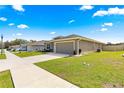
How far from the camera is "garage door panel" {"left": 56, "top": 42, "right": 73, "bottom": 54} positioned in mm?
18469

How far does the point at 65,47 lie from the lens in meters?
19.6

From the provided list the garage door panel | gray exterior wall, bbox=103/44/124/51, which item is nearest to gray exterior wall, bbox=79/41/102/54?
the garage door panel

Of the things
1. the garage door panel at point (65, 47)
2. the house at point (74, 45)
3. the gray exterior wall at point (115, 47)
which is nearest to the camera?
the house at point (74, 45)

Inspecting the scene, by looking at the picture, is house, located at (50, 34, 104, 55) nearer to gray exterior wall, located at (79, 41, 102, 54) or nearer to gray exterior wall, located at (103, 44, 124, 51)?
gray exterior wall, located at (79, 41, 102, 54)

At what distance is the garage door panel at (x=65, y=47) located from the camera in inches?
727

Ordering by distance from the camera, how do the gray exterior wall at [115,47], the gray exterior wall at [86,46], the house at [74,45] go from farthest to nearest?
the gray exterior wall at [115,47] < the gray exterior wall at [86,46] < the house at [74,45]

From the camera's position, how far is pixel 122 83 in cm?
514

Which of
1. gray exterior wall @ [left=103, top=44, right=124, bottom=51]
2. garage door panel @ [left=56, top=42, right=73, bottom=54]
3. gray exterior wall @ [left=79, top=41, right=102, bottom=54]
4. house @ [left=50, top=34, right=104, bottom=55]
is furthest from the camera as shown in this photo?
gray exterior wall @ [left=103, top=44, right=124, bottom=51]

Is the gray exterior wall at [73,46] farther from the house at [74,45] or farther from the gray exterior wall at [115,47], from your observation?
the gray exterior wall at [115,47]

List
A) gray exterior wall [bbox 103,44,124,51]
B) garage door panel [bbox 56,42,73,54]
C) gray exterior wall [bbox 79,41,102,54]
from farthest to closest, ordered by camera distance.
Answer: gray exterior wall [bbox 103,44,124,51] → gray exterior wall [bbox 79,41,102,54] → garage door panel [bbox 56,42,73,54]

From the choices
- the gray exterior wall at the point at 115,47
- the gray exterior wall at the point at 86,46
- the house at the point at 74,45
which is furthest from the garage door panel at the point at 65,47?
the gray exterior wall at the point at 115,47
